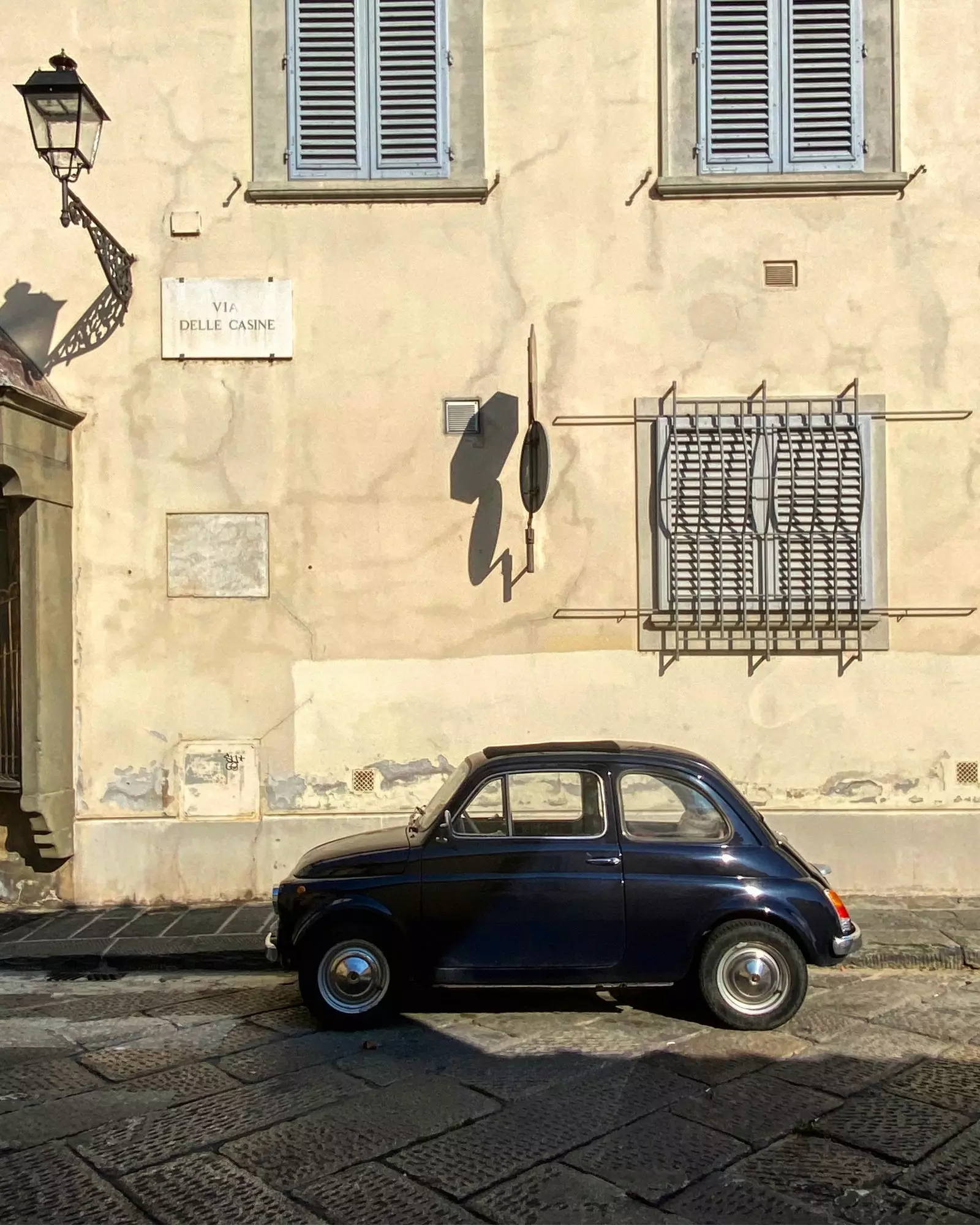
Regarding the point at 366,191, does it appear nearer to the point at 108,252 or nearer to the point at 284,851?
the point at 108,252

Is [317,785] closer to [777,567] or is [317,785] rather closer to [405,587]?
[405,587]

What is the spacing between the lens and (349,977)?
6.04 meters

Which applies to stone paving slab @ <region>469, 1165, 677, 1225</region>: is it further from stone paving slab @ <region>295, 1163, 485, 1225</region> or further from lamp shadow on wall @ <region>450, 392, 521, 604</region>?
lamp shadow on wall @ <region>450, 392, 521, 604</region>

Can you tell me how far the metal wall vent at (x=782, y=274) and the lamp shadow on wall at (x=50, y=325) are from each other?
547 cm

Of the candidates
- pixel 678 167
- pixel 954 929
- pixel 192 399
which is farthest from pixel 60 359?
pixel 954 929

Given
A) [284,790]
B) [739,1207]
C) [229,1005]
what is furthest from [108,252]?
[739,1207]

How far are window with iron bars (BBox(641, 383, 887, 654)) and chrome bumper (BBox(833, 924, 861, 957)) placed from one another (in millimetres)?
3448

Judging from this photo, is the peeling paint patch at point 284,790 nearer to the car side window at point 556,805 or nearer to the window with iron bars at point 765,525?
the window with iron bars at point 765,525

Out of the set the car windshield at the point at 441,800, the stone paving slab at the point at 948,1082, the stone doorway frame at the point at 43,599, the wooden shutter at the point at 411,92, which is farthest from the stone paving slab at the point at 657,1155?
the wooden shutter at the point at 411,92

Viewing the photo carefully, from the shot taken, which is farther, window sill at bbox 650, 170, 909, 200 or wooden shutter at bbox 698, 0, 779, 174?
wooden shutter at bbox 698, 0, 779, 174

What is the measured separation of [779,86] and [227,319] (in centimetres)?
514

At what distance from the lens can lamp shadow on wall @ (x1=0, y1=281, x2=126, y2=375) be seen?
30.0ft

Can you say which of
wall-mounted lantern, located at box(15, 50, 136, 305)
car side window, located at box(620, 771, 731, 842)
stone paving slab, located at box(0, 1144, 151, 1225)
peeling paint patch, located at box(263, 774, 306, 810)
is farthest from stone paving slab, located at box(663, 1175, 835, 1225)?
wall-mounted lantern, located at box(15, 50, 136, 305)

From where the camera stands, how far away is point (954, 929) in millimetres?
7820
